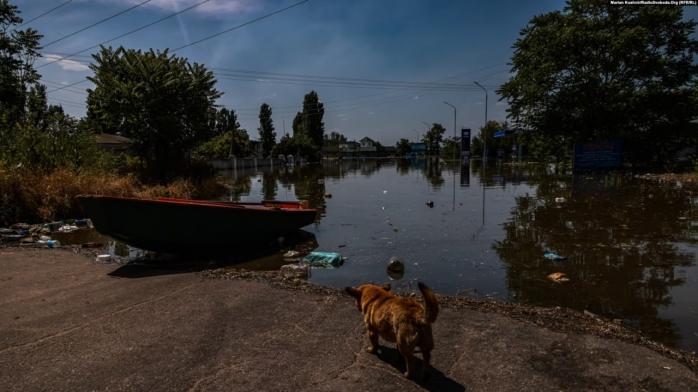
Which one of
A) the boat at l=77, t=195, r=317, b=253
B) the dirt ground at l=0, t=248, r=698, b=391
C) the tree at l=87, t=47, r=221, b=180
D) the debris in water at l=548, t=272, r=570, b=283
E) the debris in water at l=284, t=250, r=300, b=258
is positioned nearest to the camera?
the dirt ground at l=0, t=248, r=698, b=391

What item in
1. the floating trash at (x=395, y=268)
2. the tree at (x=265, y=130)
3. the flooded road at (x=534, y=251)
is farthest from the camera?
the tree at (x=265, y=130)

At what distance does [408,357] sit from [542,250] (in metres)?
5.88

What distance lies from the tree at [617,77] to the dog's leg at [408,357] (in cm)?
3453

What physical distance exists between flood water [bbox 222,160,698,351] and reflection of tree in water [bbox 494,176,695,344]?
0.06 ft

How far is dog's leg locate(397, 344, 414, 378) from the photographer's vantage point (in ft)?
10.5

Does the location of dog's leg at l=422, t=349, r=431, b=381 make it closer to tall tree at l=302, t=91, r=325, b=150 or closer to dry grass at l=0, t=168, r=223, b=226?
dry grass at l=0, t=168, r=223, b=226

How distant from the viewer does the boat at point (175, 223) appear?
23.5 ft

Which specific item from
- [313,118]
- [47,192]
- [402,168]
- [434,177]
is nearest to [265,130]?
[313,118]

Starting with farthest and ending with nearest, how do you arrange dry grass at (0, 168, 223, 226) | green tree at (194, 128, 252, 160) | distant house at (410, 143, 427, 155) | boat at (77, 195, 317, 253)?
distant house at (410, 143, 427, 155)
green tree at (194, 128, 252, 160)
dry grass at (0, 168, 223, 226)
boat at (77, 195, 317, 253)

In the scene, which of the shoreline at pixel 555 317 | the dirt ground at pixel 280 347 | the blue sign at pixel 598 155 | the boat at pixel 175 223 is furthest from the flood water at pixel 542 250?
the blue sign at pixel 598 155

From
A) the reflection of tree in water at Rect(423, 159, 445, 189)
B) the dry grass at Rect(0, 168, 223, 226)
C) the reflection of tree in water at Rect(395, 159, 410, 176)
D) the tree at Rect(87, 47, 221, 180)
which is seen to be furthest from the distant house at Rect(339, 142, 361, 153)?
the dry grass at Rect(0, 168, 223, 226)

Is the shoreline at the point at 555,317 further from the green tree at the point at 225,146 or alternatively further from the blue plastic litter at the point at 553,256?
the green tree at the point at 225,146

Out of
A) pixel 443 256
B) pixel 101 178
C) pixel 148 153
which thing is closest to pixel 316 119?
pixel 148 153

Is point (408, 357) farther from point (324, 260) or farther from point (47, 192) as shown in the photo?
point (47, 192)
